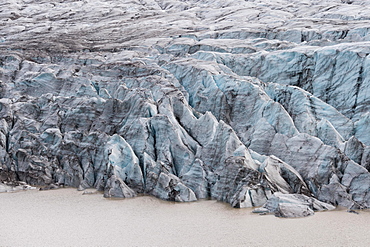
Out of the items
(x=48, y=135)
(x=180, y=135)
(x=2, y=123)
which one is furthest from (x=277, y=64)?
(x=2, y=123)

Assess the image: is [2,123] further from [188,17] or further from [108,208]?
[188,17]

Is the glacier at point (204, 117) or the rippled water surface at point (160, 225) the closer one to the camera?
the rippled water surface at point (160, 225)

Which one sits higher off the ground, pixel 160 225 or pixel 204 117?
pixel 204 117

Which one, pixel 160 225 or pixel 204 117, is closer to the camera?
pixel 160 225

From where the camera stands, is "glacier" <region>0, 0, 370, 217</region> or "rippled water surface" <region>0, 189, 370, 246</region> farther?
"glacier" <region>0, 0, 370, 217</region>
